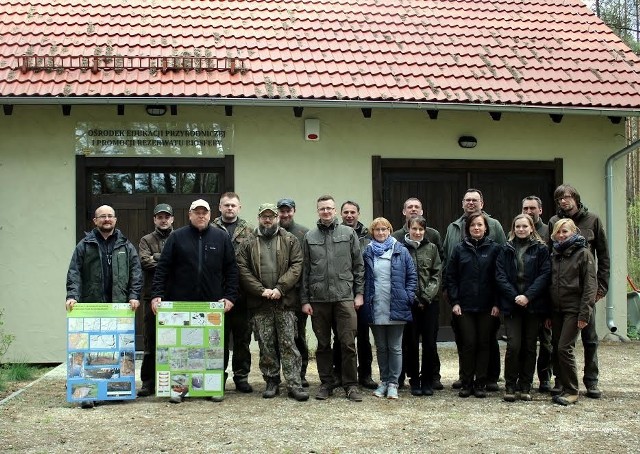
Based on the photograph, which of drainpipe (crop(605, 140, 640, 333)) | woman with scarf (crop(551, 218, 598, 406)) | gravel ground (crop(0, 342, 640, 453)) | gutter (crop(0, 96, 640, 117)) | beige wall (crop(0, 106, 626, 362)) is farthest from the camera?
drainpipe (crop(605, 140, 640, 333))

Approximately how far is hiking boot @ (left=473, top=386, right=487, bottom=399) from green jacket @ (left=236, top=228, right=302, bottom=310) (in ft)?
5.84

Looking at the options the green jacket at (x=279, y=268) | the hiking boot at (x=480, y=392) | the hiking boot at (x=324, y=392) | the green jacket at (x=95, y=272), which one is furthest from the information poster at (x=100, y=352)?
the hiking boot at (x=480, y=392)

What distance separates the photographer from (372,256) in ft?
22.1

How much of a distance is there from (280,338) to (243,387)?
0.66m

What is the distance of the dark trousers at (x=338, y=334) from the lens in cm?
661

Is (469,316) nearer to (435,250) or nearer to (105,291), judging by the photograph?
(435,250)

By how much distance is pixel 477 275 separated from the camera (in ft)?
21.9

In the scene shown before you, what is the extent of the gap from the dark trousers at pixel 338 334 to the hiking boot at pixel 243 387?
2.35ft

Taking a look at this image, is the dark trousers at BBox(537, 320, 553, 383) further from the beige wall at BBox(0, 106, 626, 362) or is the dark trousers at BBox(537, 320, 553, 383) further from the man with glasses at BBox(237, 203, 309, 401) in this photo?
the beige wall at BBox(0, 106, 626, 362)

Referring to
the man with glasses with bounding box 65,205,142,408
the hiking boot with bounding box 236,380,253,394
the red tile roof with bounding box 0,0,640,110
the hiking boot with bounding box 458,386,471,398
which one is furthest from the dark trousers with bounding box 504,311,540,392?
the red tile roof with bounding box 0,0,640,110

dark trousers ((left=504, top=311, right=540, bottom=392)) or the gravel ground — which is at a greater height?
dark trousers ((left=504, top=311, right=540, bottom=392))

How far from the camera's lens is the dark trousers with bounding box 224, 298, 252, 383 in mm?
6938

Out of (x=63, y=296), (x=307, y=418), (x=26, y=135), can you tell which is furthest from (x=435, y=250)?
(x=26, y=135)

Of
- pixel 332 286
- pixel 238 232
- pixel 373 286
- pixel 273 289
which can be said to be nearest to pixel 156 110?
pixel 238 232
